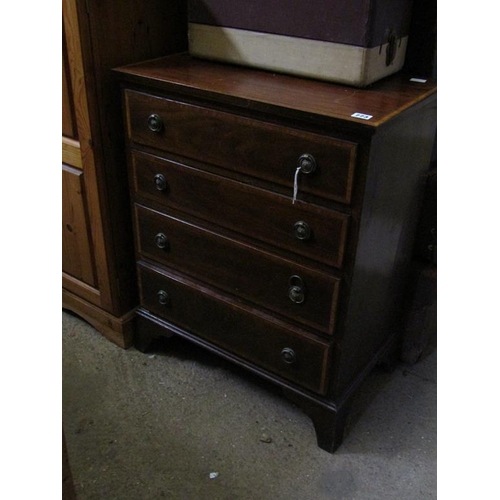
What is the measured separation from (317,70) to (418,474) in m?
1.02

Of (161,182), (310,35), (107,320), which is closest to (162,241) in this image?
(161,182)

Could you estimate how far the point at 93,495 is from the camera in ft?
4.27

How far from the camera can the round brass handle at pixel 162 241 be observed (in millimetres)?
1511

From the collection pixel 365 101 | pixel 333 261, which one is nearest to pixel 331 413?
pixel 333 261

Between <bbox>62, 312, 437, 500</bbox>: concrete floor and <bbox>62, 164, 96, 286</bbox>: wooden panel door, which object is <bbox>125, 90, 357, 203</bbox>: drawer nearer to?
<bbox>62, 164, 96, 286</bbox>: wooden panel door

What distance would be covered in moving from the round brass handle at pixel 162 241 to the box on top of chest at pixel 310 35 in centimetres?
50

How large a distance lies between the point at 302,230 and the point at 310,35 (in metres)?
0.44

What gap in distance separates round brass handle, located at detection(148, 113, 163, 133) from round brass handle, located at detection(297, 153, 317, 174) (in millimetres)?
408

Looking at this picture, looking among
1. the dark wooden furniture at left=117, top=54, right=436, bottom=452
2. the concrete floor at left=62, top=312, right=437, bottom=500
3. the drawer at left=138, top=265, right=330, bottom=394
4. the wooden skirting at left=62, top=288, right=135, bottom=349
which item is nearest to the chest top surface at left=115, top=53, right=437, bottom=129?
the dark wooden furniture at left=117, top=54, right=436, bottom=452

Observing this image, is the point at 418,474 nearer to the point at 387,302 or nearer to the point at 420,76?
the point at 387,302

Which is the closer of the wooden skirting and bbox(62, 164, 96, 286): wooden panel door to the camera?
bbox(62, 164, 96, 286): wooden panel door

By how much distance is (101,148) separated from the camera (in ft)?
4.82

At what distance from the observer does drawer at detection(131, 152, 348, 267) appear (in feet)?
3.86

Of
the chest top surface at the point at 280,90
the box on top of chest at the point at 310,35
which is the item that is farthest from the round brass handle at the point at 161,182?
the box on top of chest at the point at 310,35
